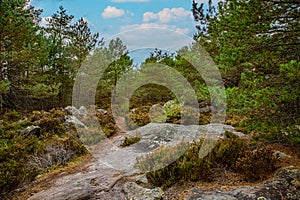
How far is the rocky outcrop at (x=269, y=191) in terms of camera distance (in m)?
3.65

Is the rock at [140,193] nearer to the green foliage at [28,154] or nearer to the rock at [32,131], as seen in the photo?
the green foliage at [28,154]

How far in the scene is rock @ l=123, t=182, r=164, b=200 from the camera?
425 cm

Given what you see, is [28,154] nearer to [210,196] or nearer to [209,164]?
[209,164]

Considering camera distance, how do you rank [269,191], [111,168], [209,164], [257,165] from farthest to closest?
1. [111,168]
2. [209,164]
3. [257,165]
4. [269,191]

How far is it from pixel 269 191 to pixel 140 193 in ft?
6.97

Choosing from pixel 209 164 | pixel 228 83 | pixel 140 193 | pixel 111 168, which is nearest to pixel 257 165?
pixel 209 164

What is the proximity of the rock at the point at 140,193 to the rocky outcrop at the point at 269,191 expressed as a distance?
1.97 ft

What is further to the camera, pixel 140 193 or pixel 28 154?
pixel 28 154

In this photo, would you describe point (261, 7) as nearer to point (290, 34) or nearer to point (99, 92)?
point (290, 34)

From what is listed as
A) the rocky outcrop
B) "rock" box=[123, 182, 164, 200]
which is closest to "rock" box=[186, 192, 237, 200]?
the rocky outcrop

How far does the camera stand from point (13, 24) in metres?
11.5

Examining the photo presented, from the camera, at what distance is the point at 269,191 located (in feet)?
12.3

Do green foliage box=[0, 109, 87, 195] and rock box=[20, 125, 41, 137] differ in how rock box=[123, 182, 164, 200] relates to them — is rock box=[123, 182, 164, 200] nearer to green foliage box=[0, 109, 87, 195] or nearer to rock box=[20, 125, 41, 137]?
green foliage box=[0, 109, 87, 195]

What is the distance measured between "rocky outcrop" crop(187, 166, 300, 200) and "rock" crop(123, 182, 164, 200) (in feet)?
1.97
